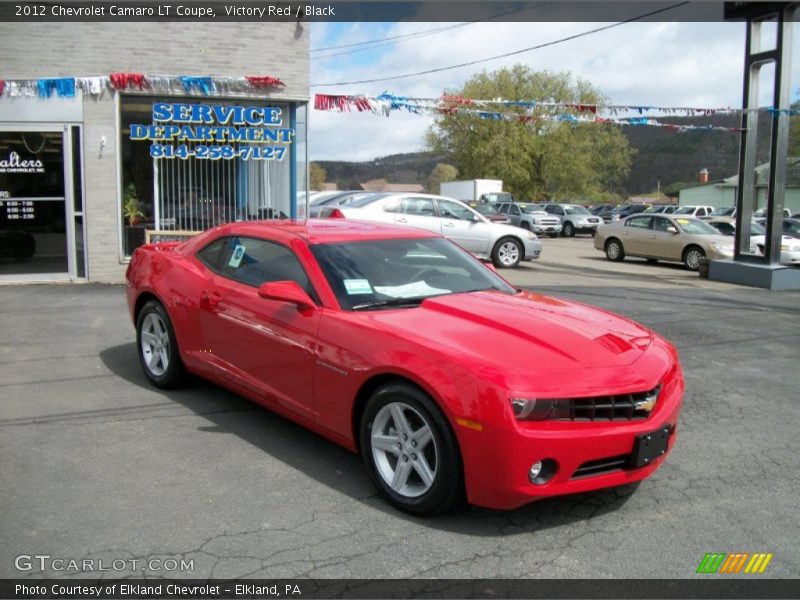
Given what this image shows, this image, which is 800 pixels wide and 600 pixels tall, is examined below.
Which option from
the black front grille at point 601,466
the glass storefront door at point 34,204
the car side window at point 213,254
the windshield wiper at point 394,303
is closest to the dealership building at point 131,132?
the glass storefront door at point 34,204

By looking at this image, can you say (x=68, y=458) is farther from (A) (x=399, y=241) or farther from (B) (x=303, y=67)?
(B) (x=303, y=67)

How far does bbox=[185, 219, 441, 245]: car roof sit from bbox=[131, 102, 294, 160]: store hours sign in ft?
23.0

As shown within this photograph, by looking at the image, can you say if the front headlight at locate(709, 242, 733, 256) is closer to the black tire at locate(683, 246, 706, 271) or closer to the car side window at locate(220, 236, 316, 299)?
the black tire at locate(683, 246, 706, 271)

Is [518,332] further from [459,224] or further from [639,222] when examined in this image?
[639,222]

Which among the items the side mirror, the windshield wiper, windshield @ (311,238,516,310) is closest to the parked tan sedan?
windshield @ (311,238,516,310)

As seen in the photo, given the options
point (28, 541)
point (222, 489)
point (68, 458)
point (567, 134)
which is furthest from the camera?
point (567, 134)

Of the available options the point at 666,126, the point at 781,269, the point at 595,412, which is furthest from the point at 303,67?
the point at 595,412

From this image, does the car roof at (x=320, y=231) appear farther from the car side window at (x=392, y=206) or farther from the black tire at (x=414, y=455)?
the car side window at (x=392, y=206)

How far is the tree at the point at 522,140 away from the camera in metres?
57.6

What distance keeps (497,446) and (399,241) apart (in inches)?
85.0

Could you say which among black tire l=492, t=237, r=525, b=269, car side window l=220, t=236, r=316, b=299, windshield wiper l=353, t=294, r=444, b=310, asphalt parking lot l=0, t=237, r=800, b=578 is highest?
car side window l=220, t=236, r=316, b=299

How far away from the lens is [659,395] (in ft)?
12.9

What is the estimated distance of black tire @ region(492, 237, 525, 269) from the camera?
1658 cm

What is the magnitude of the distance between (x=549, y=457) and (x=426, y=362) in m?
0.75
